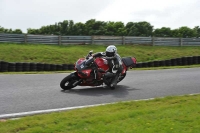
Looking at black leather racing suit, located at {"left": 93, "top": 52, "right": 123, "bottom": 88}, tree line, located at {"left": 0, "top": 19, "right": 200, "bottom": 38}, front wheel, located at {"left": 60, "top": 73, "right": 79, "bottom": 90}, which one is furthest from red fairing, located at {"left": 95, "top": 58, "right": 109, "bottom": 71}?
tree line, located at {"left": 0, "top": 19, "right": 200, "bottom": 38}

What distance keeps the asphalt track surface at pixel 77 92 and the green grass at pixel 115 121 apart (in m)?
1.10

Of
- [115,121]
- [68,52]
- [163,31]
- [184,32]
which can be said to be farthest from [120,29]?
[115,121]

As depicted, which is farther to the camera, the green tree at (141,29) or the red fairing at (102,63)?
the green tree at (141,29)

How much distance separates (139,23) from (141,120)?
60123 mm

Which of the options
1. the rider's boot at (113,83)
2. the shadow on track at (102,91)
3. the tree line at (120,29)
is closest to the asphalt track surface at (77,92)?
the shadow on track at (102,91)

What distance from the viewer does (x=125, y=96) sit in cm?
866

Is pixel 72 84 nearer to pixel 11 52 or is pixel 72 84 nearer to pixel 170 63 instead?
pixel 170 63

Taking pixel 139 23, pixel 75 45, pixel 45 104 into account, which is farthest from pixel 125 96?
pixel 139 23

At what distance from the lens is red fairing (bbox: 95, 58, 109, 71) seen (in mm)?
9547

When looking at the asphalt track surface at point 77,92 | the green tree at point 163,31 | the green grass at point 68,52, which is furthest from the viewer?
the green tree at point 163,31

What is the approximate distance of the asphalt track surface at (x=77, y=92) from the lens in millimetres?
7262

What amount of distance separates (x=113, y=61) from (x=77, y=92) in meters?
1.57

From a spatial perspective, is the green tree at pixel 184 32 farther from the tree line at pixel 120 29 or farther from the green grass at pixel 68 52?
the green grass at pixel 68 52

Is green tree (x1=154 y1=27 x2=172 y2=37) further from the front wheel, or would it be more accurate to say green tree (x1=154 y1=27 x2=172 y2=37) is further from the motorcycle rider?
the front wheel
